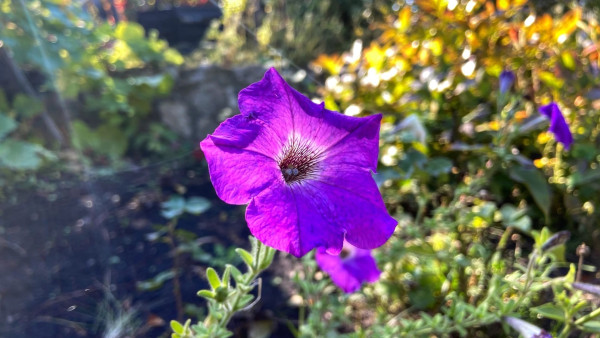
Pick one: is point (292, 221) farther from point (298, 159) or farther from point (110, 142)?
point (110, 142)

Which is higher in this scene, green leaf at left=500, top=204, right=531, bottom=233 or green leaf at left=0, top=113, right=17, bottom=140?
green leaf at left=0, top=113, right=17, bottom=140

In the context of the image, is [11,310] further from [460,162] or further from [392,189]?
[460,162]

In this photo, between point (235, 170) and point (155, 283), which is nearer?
point (235, 170)

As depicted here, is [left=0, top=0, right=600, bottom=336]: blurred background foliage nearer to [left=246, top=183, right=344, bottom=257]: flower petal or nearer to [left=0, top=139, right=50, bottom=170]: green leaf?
[left=0, top=139, right=50, bottom=170]: green leaf

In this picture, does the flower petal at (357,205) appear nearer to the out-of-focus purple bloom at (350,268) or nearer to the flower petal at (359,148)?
the flower petal at (359,148)

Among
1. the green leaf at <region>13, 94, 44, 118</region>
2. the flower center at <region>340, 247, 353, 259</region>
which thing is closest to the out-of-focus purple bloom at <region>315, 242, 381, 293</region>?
the flower center at <region>340, 247, 353, 259</region>

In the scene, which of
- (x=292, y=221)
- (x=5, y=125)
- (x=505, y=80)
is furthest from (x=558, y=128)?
(x=5, y=125)

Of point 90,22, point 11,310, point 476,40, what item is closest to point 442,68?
point 476,40

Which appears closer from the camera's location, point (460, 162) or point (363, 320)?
point (363, 320)
